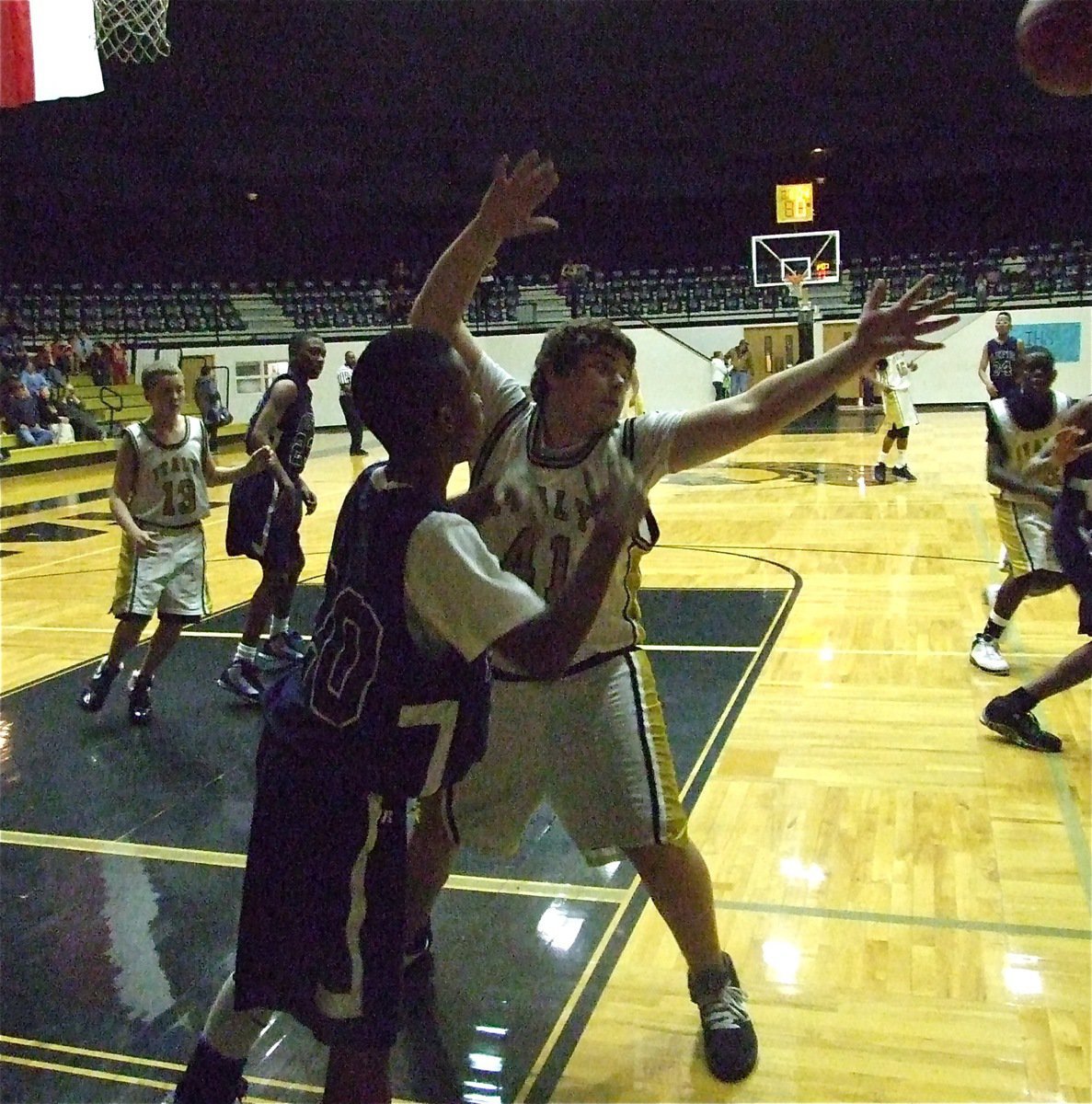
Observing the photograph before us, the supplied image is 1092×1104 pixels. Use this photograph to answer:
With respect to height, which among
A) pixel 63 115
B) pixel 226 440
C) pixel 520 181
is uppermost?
pixel 63 115

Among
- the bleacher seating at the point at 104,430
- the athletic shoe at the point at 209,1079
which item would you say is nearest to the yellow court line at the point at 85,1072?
the athletic shoe at the point at 209,1079

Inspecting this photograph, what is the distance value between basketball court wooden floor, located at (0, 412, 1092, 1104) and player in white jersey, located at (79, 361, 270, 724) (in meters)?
0.27

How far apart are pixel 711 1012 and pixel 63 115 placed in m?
23.0

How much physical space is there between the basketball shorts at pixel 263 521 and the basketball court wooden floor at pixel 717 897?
714mm

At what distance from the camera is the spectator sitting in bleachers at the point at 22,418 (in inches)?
663

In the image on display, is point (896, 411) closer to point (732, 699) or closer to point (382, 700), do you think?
point (732, 699)

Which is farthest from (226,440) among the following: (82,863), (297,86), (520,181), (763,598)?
(520,181)

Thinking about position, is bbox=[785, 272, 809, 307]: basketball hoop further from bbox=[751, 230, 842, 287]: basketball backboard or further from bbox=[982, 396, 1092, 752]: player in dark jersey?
bbox=[982, 396, 1092, 752]: player in dark jersey

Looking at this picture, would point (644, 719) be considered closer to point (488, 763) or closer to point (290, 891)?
point (488, 763)

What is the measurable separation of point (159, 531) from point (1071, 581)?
12.6 feet

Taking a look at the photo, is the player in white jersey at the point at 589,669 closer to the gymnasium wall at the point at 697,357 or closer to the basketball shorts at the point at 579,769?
the basketball shorts at the point at 579,769

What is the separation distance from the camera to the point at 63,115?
2122 centimetres

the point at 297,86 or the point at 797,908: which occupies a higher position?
the point at 297,86

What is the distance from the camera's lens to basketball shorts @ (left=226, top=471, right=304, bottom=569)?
5430 millimetres
